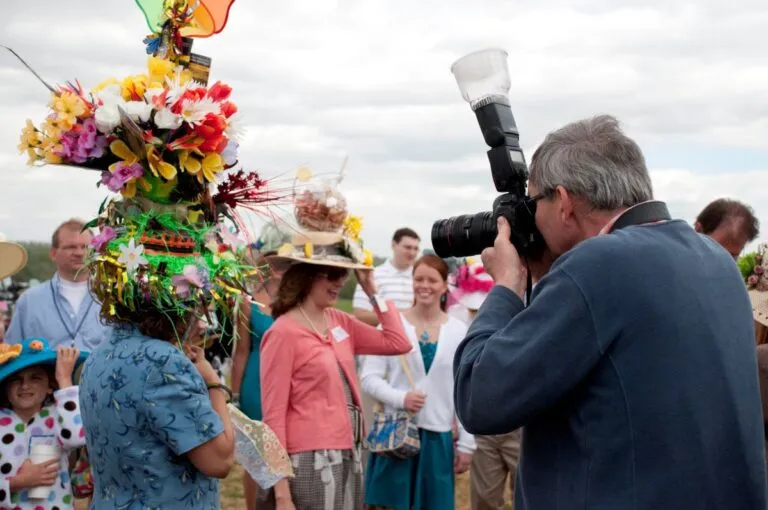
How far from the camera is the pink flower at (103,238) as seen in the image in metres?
2.75

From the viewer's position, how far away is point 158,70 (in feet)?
9.21

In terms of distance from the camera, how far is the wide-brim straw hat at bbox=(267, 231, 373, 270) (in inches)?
181

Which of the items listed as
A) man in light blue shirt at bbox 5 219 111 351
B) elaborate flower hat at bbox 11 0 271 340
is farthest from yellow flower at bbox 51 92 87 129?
man in light blue shirt at bbox 5 219 111 351

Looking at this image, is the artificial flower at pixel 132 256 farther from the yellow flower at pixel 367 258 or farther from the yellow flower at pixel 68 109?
the yellow flower at pixel 367 258

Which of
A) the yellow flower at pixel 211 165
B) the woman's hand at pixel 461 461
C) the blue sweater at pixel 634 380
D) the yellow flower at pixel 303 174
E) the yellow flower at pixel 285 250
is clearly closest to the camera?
the blue sweater at pixel 634 380

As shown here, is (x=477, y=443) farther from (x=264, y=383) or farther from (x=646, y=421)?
(x=646, y=421)

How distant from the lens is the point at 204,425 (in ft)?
8.48

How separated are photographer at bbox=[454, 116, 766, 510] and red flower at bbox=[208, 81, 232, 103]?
1.28m

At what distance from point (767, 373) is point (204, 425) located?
207 cm

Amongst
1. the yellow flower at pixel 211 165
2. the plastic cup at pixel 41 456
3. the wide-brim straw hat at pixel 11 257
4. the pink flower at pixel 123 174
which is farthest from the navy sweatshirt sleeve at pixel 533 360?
the wide-brim straw hat at pixel 11 257

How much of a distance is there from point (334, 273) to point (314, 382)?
2.13ft

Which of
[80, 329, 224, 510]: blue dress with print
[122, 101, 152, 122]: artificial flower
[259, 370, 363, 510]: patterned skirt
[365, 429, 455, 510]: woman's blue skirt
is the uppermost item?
[122, 101, 152, 122]: artificial flower

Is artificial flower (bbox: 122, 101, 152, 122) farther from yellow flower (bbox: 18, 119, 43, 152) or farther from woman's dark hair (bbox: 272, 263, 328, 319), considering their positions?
woman's dark hair (bbox: 272, 263, 328, 319)

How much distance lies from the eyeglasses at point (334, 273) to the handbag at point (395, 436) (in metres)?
1.11
